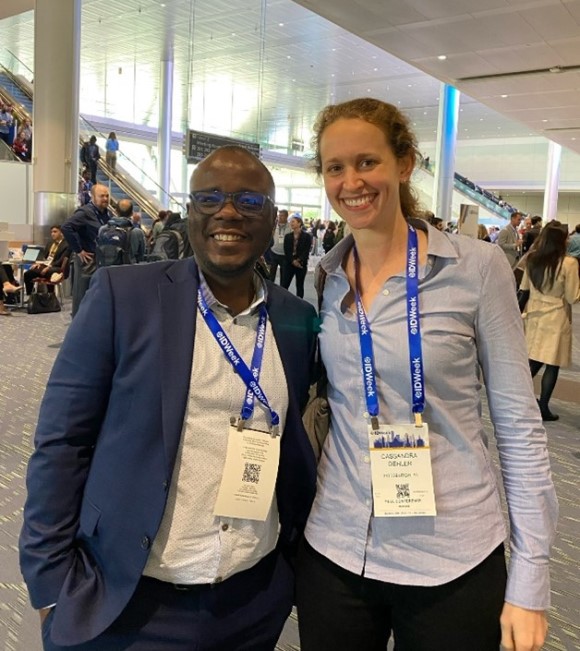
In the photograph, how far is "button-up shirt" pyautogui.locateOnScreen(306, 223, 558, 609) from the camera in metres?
1.10

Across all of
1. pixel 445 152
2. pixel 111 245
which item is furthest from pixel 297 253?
pixel 445 152

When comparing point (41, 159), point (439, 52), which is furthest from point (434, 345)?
point (439, 52)

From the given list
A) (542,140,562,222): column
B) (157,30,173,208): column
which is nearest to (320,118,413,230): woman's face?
(157,30,173,208): column

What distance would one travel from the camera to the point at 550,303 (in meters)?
4.96

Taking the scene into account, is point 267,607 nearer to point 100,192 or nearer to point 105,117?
point 100,192

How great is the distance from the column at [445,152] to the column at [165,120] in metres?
8.38

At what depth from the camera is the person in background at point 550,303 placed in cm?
488

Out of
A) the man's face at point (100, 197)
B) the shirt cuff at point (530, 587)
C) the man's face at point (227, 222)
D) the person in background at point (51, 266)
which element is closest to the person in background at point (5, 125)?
the person in background at point (51, 266)

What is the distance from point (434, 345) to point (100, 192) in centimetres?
639

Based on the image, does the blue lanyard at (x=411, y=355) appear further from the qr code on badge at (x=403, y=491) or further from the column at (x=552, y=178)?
the column at (x=552, y=178)

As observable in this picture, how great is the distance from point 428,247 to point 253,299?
370 millimetres

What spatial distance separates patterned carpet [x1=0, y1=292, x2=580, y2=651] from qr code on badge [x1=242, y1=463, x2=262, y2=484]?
1343 millimetres

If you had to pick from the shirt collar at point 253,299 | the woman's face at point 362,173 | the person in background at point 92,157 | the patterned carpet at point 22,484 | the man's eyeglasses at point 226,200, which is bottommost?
the patterned carpet at point 22,484

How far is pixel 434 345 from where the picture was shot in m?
1.12
